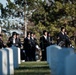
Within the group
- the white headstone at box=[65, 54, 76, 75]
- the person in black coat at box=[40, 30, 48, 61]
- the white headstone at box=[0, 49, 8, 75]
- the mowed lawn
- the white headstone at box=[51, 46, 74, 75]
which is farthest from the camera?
the person in black coat at box=[40, 30, 48, 61]

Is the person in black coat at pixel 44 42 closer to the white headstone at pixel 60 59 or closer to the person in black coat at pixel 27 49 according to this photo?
the person in black coat at pixel 27 49

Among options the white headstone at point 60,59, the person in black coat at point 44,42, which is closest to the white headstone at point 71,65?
the white headstone at point 60,59

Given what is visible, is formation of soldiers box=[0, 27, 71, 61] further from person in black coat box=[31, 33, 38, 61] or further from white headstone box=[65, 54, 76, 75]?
white headstone box=[65, 54, 76, 75]

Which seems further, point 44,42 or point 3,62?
point 44,42

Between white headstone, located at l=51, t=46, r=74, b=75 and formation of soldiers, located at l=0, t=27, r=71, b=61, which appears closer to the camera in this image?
white headstone, located at l=51, t=46, r=74, b=75

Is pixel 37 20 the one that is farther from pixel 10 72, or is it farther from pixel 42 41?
pixel 10 72

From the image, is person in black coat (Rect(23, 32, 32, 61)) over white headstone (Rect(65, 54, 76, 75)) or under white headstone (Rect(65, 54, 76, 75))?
over

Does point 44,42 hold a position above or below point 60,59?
above

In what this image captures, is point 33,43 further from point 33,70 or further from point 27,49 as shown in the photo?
point 33,70

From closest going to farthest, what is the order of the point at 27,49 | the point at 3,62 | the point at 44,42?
the point at 3,62
the point at 44,42
the point at 27,49

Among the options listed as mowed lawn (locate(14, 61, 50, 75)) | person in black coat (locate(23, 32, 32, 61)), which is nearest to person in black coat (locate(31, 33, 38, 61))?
person in black coat (locate(23, 32, 32, 61))

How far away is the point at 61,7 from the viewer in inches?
2094

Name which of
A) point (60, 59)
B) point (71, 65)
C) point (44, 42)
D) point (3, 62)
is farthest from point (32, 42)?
point (71, 65)

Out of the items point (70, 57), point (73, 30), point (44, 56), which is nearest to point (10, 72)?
point (70, 57)
